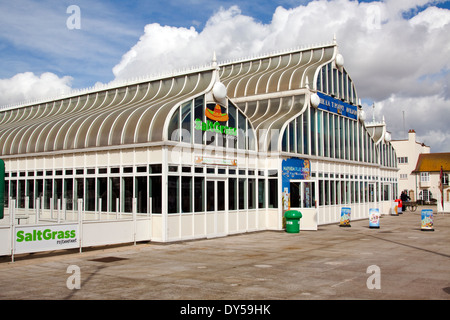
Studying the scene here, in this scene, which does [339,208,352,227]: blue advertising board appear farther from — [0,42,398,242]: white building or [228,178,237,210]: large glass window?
[228,178,237,210]: large glass window

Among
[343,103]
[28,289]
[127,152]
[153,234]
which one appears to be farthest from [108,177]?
[343,103]

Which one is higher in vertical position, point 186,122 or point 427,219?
point 186,122

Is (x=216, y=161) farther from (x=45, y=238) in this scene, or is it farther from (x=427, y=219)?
(x=427, y=219)

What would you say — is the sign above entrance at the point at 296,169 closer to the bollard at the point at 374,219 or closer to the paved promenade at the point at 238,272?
the bollard at the point at 374,219

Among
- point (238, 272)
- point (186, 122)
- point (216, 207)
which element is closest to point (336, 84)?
point (216, 207)

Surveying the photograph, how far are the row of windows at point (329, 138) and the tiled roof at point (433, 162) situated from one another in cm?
3552

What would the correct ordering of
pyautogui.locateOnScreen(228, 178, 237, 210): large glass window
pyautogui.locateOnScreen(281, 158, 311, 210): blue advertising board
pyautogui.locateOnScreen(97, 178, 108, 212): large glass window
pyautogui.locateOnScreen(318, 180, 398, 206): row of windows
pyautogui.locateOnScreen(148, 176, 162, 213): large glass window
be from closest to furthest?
pyautogui.locateOnScreen(148, 176, 162, 213): large glass window < pyautogui.locateOnScreen(97, 178, 108, 212): large glass window < pyautogui.locateOnScreen(228, 178, 237, 210): large glass window < pyautogui.locateOnScreen(281, 158, 311, 210): blue advertising board < pyautogui.locateOnScreen(318, 180, 398, 206): row of windows

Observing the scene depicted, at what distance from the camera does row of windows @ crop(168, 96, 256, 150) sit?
62.4 feet

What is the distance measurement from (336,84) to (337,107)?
1748 millimetres

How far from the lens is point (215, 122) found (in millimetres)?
21156

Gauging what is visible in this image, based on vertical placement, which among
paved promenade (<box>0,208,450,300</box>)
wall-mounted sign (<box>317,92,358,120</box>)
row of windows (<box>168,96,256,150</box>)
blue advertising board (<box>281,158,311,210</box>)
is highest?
wall-mounted sign (<box>317,92,358,120</box>)

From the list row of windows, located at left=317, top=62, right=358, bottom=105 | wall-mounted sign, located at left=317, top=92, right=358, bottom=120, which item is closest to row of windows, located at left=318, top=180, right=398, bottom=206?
wall-mounted sign, located at left=317, top=92, right=358, bottom=120

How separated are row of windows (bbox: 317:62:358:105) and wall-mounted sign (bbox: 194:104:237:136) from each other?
10239 millimetres

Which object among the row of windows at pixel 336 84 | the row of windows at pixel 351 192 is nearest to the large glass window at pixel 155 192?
the row of windows at pixel 351 192
